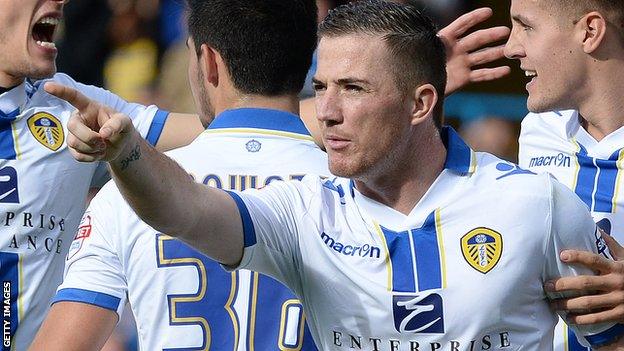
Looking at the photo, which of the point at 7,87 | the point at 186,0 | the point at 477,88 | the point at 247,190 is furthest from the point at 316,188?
the point at 477,88

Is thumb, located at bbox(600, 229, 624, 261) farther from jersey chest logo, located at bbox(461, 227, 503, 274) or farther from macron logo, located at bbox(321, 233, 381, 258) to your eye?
macron logo, located at bbox(321, 233, 381, 258)

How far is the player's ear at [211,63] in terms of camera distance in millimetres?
4414

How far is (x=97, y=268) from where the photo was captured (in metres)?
4.09

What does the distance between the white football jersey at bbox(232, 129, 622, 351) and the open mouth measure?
1699 mm

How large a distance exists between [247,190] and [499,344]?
2.81ft

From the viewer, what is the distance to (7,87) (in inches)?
196

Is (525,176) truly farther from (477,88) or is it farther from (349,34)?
(477,88)

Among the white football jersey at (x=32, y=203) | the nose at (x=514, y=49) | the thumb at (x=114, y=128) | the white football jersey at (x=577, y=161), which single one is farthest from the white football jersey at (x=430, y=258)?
the white football jersey at (x=32, y=203)

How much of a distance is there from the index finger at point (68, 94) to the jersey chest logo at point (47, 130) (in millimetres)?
1829

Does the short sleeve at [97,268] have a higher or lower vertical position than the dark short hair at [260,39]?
lower

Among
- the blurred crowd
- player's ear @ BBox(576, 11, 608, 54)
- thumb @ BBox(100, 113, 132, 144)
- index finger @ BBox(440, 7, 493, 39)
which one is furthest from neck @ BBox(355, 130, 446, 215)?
the blurred crowd

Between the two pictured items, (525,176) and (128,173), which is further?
(525,176)

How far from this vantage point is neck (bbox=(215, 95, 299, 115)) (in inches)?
171

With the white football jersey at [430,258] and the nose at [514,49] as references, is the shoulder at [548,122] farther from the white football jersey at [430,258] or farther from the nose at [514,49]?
the white football jersey at [430,258]
